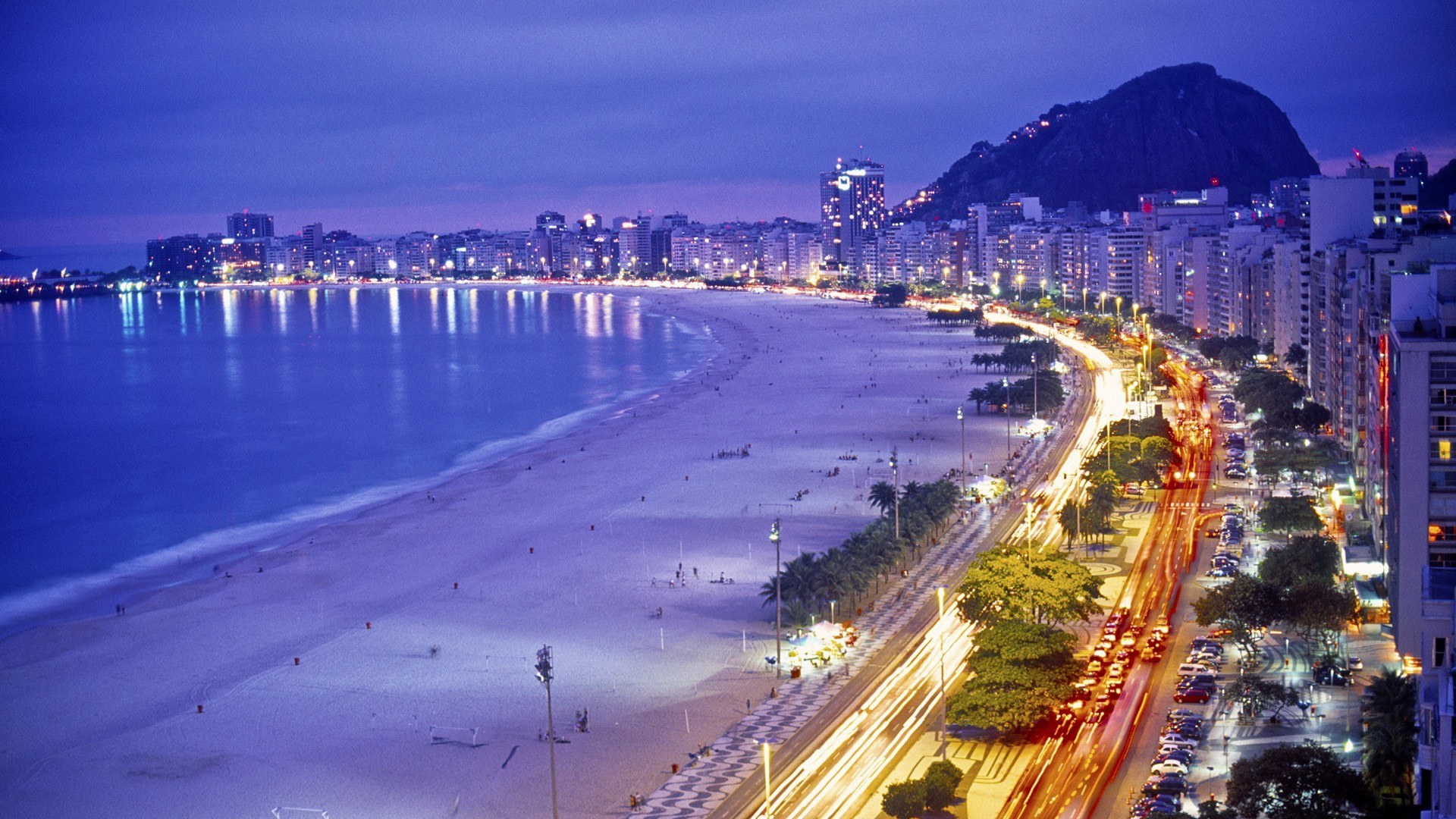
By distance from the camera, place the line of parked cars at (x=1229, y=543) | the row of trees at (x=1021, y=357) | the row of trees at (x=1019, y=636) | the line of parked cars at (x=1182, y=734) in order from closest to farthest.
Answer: the line of parked cars at (x=1182, y=734) < the row of trees at (x=1019, y=636) < the line of parked cars at (x=1229, y=543) < the row of trees at (x=1021, y=357)

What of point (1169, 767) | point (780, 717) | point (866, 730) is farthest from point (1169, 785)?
point (780, 717)

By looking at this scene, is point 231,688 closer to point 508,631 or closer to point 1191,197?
point 508,631

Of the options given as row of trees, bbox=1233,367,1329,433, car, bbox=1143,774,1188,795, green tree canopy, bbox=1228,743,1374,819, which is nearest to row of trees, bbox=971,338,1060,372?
row of trees, bbox=1233,367,1329,433

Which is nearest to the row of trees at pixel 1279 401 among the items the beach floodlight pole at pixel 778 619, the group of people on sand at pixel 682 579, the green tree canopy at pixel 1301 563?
the green tree canopy at pixel 1301 563

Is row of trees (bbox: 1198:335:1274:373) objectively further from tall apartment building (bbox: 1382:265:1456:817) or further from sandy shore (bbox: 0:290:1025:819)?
tall apartment building (bbox: 1382:265:1456:817)

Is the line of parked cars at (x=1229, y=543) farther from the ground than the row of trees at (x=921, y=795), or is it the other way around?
the line of parked cars at (x=1229, y=543)

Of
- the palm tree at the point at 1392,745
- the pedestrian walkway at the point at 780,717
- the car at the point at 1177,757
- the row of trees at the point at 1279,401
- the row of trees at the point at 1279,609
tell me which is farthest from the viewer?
the row of trees at the point at 1279,401

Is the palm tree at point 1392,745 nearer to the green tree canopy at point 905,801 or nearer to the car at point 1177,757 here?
the car at point 1177,757

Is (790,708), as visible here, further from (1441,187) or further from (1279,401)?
(1441,187)
